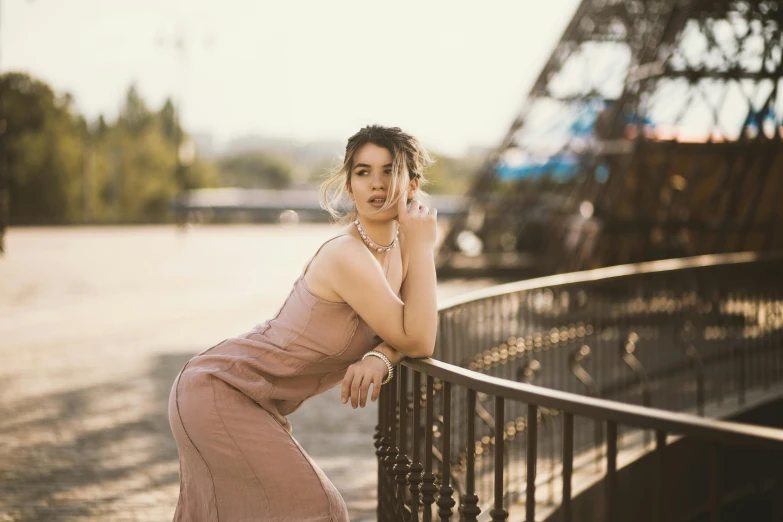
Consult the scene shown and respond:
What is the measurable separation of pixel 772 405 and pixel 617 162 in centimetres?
934

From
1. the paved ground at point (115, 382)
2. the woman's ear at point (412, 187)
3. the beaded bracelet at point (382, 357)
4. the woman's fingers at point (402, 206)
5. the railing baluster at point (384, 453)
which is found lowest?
the paved ground at point (115, 382)

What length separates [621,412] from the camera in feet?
9.48

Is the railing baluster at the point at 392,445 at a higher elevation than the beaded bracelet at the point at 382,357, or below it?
below

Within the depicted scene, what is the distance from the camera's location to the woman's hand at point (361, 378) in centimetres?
376

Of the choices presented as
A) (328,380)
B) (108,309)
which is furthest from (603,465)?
(108,309)

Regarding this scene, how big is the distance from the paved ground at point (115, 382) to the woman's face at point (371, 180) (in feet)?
10.2

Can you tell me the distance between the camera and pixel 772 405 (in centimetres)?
1048

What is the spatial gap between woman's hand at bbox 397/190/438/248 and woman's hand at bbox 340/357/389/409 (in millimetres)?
461

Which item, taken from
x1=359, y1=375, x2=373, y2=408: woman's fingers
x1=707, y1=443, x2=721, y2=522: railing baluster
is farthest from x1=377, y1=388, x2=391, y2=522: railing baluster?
x1=707, y1=443, x2=721, y2=522: railing baluster

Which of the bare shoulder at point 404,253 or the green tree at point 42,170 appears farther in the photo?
the green tree at point 42,170

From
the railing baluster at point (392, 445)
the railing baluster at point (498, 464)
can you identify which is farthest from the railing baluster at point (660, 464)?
the railing baluster at point (392, 445)

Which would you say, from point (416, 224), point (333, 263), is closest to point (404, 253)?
point (416, 224)

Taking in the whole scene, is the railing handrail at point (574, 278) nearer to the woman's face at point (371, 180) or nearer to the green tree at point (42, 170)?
the woman's face at point (371, 180)

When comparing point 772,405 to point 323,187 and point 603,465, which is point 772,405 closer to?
point 603,465
